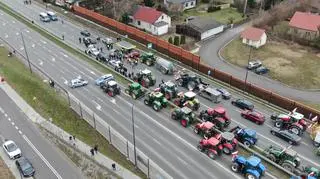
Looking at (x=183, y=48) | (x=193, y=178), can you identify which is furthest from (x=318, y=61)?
(x=193, y=178)

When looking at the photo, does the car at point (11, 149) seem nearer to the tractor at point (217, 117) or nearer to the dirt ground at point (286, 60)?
the tractor at point (217, 117)

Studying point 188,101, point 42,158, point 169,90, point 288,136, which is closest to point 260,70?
point 188,101

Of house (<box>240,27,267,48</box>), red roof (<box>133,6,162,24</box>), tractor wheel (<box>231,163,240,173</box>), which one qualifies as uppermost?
red roof (<box>133,6,162,24</box>)

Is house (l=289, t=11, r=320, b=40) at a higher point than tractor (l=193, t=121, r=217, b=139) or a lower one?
higher

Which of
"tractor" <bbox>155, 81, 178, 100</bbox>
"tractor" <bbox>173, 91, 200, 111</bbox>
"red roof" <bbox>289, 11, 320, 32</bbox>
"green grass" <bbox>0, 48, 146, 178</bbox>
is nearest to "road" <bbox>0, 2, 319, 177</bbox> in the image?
"tractor" <bbox>173, 91, 200, 111</bbox>

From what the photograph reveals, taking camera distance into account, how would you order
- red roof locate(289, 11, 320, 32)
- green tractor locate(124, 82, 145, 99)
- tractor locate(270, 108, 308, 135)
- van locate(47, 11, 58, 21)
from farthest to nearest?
van locate(47, 11, 58, 21)
red roof locate(289, 11, 320, 32)
green tractor locate(124, 82, 145, 99)
tractor locate(270, 108, 308, 135)

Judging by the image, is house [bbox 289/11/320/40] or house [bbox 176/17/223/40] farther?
house [bbox 176/17/223/40]

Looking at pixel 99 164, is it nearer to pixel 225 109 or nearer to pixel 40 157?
pixel 40 157

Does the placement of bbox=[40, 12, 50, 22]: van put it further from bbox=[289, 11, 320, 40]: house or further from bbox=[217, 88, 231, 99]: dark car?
bbox=[289, 11, 320, 40]: house
